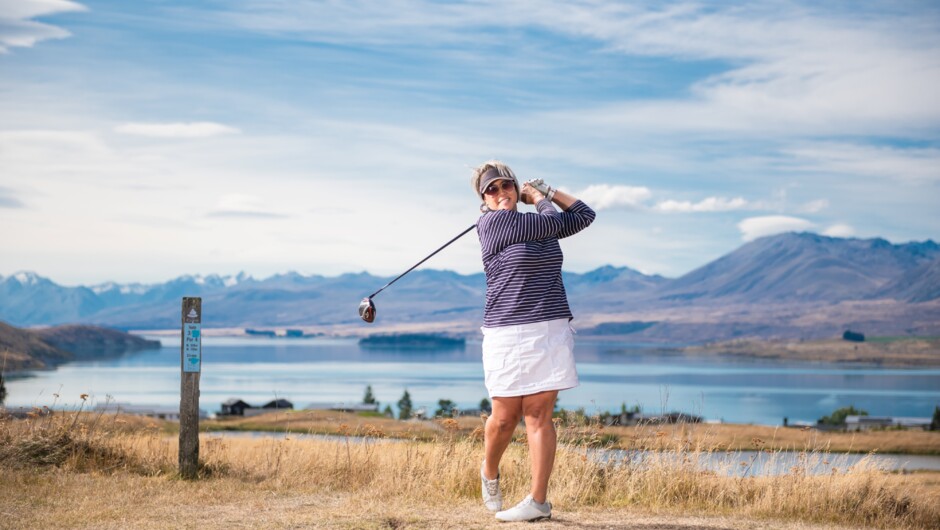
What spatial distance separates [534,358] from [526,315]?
26cm

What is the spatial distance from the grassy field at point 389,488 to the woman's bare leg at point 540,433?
37 cm

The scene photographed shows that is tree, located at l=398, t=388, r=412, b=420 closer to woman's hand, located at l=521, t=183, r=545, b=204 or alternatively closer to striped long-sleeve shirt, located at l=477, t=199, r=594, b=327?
woman's hand, located at l=521, t=183, r=545, b=204

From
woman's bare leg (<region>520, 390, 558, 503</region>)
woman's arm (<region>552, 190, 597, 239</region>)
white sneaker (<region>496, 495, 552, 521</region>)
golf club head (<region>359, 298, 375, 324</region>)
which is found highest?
woman's arm (<region>552, 190, 597, 239</region>)

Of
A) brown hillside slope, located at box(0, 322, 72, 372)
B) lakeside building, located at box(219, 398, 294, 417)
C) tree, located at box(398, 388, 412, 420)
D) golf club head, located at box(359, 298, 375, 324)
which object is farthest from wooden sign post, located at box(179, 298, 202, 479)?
brown hillside slope, located at box(0, 322, 72, 372)

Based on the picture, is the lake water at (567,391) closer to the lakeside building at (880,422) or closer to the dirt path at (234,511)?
the lakeside building at (880,422)

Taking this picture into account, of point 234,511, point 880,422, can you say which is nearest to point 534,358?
point 234,511

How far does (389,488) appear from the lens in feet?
25.7

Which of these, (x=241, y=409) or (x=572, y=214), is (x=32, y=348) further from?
(x=572, y=214)

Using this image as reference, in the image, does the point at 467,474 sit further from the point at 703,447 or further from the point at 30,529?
the point at 30,529

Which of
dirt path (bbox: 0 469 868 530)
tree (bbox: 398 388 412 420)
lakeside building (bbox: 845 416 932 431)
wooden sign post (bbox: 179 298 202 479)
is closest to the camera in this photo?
dirt path (bbox: 0 469 868 530)

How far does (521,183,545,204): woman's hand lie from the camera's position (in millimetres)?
6320

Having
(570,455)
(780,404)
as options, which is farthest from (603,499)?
(780,404)

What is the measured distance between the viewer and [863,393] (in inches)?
4948

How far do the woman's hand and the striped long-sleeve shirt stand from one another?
0.64 ft
